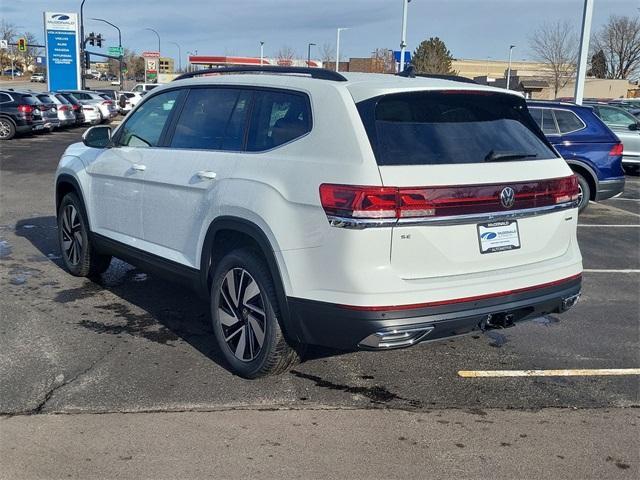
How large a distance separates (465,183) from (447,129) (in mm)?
412

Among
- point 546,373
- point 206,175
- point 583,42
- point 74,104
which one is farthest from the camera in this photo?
point 74,104

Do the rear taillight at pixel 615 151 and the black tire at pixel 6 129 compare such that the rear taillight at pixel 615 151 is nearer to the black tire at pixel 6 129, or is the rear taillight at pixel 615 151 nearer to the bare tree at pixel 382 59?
the black tire at pixel 6 129

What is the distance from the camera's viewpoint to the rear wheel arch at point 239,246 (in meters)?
3.82

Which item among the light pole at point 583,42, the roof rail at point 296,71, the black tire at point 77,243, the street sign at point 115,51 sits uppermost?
the street sign at point 115,51

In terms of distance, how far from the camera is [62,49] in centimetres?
4028

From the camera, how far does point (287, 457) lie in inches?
133

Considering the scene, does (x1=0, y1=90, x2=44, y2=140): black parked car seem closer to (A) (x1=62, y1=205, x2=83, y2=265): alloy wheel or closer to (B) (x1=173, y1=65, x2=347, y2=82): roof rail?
(A) (x1=62, y1=205, x2=83, y2=265): alloy wheel

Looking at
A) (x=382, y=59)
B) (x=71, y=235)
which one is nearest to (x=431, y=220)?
(x=71, y=235)

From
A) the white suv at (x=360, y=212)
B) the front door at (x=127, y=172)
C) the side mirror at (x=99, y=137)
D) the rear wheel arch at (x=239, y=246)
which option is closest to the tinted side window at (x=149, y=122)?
the front door at (x=127, y=172)

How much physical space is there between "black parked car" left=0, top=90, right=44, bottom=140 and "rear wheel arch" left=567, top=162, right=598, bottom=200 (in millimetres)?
19230

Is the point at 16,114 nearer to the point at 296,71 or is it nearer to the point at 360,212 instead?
the point at 296,71

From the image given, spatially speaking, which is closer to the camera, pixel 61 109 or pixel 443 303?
pixel 443 303

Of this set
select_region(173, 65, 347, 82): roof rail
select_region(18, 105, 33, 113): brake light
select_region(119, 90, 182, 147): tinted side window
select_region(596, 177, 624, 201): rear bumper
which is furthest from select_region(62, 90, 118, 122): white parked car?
select_region(173, 65, 347, 82): roof rail

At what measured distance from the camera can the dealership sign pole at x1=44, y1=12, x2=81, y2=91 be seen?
39938 millimetres
